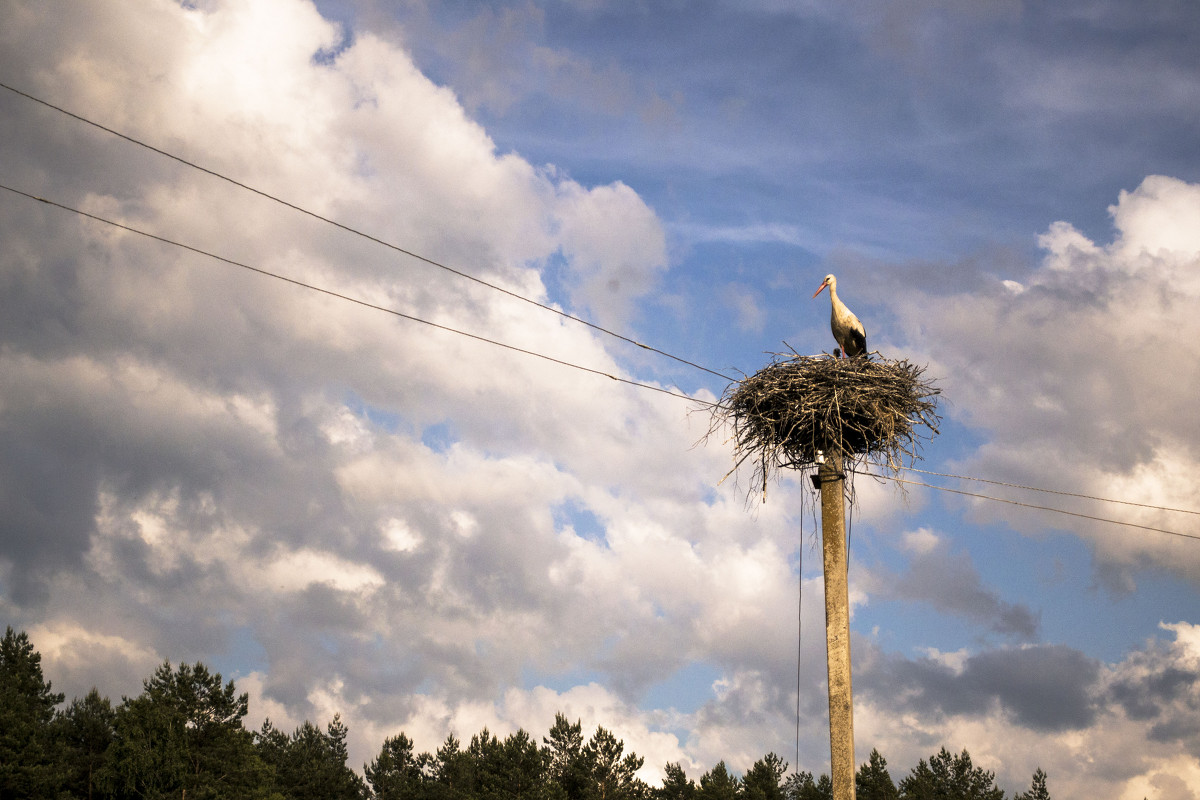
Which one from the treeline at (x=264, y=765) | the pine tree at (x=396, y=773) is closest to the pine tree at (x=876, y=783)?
the treeline at (x=264, y=765)

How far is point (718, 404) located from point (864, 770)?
31.2 m

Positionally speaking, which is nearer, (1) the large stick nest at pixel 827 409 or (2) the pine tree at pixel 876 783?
(1) the large stick nest at pixel 827 409

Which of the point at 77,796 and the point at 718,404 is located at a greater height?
the point at 718,404

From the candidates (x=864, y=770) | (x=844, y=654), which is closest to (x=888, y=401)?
(x=844, y=654)

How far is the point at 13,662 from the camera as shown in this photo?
1695 inches

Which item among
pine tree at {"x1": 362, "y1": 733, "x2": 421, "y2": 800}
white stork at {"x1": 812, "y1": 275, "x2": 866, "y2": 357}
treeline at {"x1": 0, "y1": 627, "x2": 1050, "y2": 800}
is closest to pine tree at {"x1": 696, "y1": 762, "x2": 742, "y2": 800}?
treeline at {"x1": 0, "y1": 627, "x2": 1050, "y2": 800}

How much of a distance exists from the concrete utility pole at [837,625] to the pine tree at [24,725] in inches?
1278

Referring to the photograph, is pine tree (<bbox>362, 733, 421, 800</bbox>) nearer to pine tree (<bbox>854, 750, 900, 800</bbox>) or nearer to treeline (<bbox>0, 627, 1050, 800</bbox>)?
treeline (<bbox>0, 627, 1050, 800</bbox>)

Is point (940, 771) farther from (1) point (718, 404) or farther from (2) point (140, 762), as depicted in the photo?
(1) point (718, 404)

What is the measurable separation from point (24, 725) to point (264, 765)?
27.9ft

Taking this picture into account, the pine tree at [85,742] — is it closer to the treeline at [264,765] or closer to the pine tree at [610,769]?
the treeline at [264,765]

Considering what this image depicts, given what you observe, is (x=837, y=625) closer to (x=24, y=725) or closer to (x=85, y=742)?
(x=24, y=725)

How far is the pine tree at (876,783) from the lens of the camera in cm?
3847

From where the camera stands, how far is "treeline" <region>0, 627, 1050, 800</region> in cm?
3428
